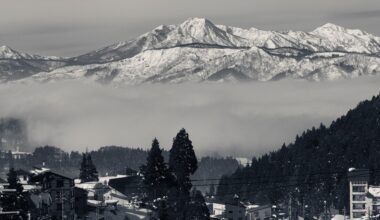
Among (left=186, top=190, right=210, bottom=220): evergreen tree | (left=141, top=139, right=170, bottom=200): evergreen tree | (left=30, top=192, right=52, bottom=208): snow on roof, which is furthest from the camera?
(left=186, top=190, right=210, bottom=220): evergreen tree

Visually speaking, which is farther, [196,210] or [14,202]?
[196,210]

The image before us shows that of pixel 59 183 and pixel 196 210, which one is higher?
pixel 59 183

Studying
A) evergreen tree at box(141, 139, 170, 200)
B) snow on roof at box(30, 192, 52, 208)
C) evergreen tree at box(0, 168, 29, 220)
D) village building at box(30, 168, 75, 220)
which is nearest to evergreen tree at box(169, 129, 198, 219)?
evergreen tree at box(141, 139, 170, 200)

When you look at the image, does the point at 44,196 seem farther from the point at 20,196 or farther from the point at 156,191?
the point at 20,196

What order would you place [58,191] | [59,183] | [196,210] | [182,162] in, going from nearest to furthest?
[58,191]
[182,162]
[59,183]
[196,210]

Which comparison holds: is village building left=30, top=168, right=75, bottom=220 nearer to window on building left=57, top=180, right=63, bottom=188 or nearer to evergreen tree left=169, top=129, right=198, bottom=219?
window on building left=57, top=180, right=63, bottom=188

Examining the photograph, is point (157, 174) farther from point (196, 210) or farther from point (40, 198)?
point (40, 198)

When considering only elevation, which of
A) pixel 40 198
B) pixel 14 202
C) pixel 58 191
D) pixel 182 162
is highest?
pixel 182 162

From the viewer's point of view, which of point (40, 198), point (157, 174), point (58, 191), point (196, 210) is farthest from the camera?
point (196, 210)

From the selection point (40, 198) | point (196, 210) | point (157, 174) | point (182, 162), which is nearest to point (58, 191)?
point (40, 198)

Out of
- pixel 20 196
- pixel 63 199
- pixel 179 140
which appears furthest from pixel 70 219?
pixel 20 196

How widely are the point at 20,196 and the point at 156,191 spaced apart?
5789 centimetres

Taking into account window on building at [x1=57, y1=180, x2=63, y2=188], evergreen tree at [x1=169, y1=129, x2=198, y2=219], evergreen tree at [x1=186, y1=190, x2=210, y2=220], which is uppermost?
evergreen tree at [x1=169, y1=129, x2=198, y2=219]

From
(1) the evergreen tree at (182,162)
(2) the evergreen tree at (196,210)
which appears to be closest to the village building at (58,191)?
(1) the evergreen tree at (182,162)
